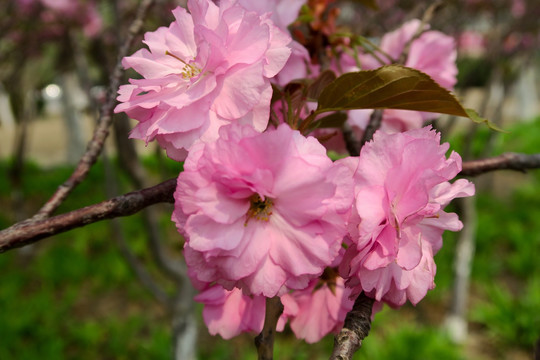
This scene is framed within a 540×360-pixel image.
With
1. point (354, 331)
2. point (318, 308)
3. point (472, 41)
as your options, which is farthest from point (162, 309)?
point (472, 41)

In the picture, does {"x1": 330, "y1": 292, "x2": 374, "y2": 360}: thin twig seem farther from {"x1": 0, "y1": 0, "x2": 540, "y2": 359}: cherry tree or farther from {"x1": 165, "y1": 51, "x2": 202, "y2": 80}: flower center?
{"x1": 165, "y1": 51, "x2": 202, "y2": 80}: flower center

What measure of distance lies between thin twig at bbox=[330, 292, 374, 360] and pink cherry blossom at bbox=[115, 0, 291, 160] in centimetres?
17

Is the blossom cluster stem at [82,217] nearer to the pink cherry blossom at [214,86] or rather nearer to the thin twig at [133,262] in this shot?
the pink cherry blossom at [214,86]

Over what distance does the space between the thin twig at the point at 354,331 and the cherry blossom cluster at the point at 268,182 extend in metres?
0.01

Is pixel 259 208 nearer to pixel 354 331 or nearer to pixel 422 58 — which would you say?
pixel 354 331

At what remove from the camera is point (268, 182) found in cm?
36

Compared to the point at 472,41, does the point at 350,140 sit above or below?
above

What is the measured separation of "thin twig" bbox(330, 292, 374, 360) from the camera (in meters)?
0.36

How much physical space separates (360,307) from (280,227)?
104mm

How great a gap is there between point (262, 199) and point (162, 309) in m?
2.72

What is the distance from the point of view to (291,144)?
0.36 metres

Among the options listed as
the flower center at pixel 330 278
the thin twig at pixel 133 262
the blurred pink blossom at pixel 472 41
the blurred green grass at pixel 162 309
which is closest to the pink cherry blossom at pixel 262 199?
the flower center at pixel 330 278

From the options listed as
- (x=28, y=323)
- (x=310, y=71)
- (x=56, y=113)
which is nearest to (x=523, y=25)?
(x=310, y=71)

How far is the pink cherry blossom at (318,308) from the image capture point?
484 millimetres
